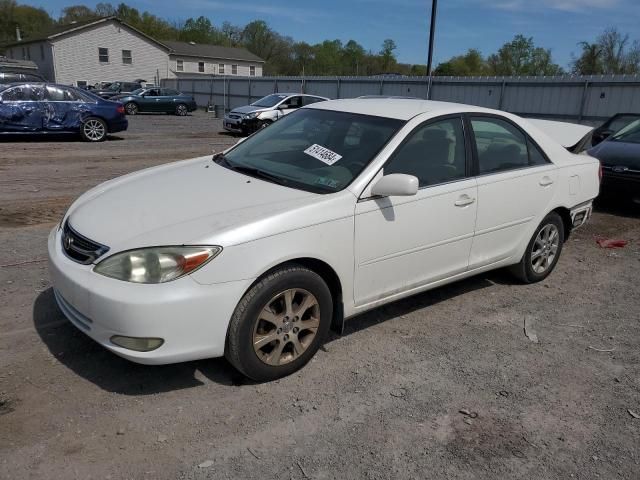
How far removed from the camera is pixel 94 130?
1455cm

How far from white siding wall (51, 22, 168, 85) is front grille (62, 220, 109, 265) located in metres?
46.9

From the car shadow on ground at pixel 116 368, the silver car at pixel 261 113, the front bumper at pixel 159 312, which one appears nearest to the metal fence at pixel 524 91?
the silver car at pixel 261 113

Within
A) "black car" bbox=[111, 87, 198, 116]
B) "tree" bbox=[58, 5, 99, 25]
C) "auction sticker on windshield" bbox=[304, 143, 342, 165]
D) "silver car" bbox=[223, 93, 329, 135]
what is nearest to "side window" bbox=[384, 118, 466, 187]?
"auction sticker on windshield" bbox=[304, 143, 342, 165]

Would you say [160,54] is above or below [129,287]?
above

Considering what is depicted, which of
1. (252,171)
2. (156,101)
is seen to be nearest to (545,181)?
(252,171)

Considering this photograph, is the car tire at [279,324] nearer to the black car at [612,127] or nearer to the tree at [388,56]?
the black car at [612,127]

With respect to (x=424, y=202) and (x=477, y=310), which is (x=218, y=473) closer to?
(x=424, y=202)

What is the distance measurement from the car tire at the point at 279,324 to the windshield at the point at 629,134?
289 inches

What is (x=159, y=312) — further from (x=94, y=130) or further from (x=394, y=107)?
(x=94, y=130)

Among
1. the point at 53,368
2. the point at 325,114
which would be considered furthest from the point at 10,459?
the point at 325,114

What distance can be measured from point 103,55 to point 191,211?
1918 inches

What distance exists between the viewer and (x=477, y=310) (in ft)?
14.8

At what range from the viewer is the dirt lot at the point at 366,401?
263 cm

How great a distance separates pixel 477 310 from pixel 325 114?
2.05 m
